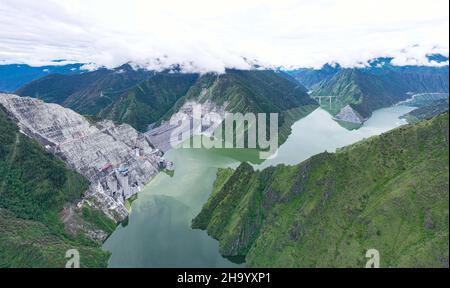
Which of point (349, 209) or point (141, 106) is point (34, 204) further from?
point (141, 106)

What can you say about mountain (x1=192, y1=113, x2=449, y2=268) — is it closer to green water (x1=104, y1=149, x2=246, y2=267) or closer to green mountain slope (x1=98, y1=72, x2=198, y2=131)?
green water (x1=104, y1=149, x2=246, y2=267)

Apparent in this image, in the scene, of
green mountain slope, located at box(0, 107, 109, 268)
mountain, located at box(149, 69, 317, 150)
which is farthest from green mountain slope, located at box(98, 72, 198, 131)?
green mountain slope, located at box(0, 107, 109, 268)

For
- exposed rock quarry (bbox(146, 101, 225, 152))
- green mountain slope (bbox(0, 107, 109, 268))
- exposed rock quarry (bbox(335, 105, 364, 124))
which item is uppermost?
green mountain slope (bbox(0, 107, 109, 268))

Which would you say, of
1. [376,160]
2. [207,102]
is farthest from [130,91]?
[376,160]

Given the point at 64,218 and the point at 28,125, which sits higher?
the point at 28,125

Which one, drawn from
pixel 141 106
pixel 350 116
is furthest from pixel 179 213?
pixel 350 116

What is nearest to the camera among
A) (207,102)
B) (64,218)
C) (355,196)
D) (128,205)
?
(355,196)

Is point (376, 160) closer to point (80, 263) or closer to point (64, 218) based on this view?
point (80, 263)
